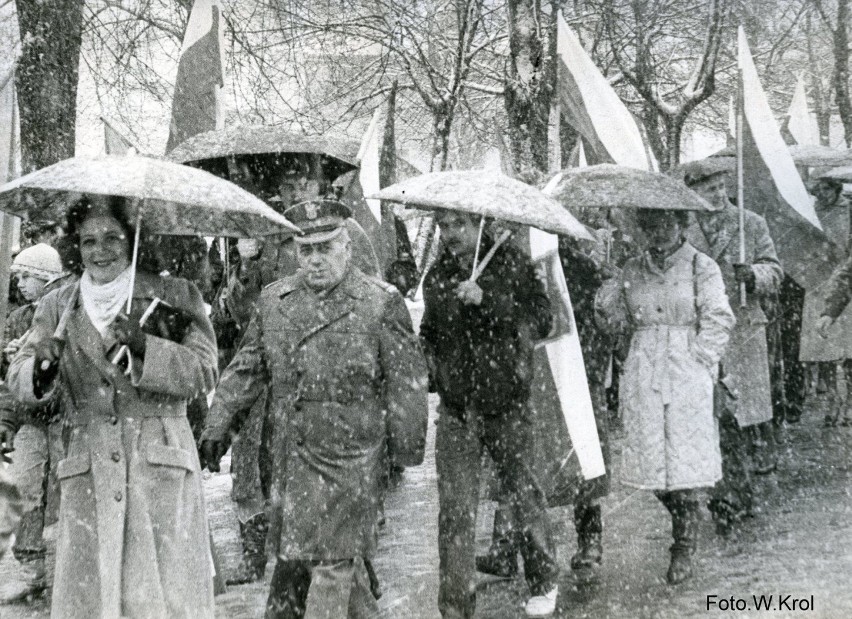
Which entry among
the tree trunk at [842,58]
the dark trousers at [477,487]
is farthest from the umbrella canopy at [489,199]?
the tree trunk at [842,58]

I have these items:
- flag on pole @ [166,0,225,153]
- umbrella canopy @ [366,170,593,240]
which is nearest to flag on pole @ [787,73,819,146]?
flag on pole @ [166,0,225,153]

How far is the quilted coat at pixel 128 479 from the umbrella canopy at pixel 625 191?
9.18ft

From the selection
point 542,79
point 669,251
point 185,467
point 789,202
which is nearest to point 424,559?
point 669,251

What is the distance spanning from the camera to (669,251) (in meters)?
7.25

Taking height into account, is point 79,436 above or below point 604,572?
above

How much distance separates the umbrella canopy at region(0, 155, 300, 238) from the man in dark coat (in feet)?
4.23

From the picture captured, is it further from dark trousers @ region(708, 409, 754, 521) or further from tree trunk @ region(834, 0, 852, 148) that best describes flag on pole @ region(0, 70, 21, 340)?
tree trunk @ region(834, 0, 852, 148)

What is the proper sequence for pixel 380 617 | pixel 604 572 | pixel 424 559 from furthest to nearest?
pixel 424 559 < pixel 604 572 < pixel 380 617

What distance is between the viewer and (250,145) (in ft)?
24.8

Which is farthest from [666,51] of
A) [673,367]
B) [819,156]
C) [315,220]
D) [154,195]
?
[154,195]

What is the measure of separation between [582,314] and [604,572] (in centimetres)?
169

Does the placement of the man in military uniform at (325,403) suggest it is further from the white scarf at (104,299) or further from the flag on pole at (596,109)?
the flag on pole at (596,109)

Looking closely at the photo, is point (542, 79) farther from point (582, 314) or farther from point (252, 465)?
point (252, 465)

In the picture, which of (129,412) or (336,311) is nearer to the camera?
(129,412)
